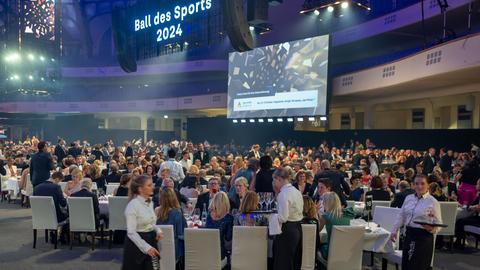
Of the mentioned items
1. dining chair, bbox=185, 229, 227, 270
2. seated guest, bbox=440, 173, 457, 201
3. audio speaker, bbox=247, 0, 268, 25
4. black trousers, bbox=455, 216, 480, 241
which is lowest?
black trousers, bbox=455, 216, 480, 241

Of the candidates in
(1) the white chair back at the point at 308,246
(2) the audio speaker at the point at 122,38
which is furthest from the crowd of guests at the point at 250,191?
(2) the audio speaker at the point at 122,38

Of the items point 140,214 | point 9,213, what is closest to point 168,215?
point 140,214

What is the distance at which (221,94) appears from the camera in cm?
2800

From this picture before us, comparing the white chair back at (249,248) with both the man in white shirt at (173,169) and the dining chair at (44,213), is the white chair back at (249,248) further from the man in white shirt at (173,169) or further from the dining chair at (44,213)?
the man in white shirt at (173,169)

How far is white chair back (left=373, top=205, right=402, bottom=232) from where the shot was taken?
621 cm

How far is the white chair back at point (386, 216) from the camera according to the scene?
245 inches

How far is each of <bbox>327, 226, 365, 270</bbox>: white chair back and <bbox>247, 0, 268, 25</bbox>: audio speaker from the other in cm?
411

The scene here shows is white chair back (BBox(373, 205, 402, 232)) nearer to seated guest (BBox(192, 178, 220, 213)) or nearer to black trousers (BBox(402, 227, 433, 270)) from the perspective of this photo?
black trousers (BBox(402, 227, 433, 270))

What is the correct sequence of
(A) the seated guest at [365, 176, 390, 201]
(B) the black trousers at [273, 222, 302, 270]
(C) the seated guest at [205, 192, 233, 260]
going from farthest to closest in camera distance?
(A) the seated guest at [365, 176, 390, 201] < (C) the seated guest at [205, 192, 233, 260] < (B) the black trousers at [273, 222, 302, 270]

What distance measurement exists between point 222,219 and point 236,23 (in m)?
3.20

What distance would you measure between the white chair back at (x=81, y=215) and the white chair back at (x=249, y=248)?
9.31ft

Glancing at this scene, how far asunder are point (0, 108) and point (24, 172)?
30.4m

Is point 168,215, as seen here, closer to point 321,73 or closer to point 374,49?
point 321,73

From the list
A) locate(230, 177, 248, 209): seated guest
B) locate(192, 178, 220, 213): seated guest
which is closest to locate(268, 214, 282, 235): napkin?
locate(230, 177, 248, 209): seated guest
